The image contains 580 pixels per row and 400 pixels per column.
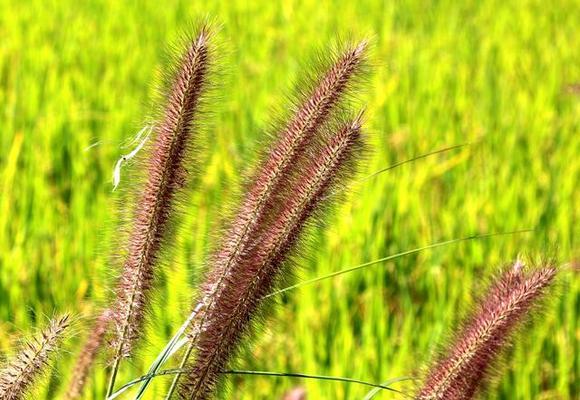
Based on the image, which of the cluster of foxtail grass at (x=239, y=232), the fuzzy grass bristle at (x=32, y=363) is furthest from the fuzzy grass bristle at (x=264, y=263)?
the fuzzy grass bristle at (x=32, y=363)

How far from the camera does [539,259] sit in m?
0.89

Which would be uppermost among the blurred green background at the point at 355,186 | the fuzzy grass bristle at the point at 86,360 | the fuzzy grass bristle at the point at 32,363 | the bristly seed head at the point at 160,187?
the blurred green background at the point at 355,186

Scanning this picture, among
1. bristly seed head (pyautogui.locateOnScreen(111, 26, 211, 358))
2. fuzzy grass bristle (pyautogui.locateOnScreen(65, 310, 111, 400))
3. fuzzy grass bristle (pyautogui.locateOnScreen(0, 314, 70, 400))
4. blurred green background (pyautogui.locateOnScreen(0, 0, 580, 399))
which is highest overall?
blurred green background (pyautogui.locateOnScreen(0, 0, 580, 399))

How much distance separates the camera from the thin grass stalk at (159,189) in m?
0.75

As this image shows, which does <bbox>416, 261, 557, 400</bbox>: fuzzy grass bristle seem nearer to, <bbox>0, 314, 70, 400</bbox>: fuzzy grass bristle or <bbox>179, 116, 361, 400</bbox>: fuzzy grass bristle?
<bbox>179, 116, 361, 400</bbox>: fuzzy grass bristle

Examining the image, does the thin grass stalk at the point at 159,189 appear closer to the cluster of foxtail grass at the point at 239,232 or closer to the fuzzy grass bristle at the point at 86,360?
the cluster of foxtail grass at the point at 239,232

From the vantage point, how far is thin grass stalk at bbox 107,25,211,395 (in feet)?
2.46

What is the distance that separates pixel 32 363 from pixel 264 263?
0.58 ft

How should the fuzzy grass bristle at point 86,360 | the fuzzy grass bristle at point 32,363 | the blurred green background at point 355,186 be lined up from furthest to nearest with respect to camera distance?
the blurred green background at point 355,186, the fuzzy grass bristle at point 86,360, the fuzzy grass bristle at point 32,363

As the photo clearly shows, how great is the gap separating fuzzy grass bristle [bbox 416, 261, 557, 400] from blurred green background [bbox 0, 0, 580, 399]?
51 millimetres

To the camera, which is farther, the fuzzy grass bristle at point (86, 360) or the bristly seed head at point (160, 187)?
the fuzzy grass bristle at point (86, 360)

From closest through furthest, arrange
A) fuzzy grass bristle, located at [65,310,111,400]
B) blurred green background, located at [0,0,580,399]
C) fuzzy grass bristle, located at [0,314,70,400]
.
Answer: fuzzy grass bristle, located at [0,314,70,400]
fuzzy grass bristle, located at [65,310,111,400]
blurred green background, located at [0,0,580,399]

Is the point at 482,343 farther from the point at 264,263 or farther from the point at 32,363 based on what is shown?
the point at 32,363

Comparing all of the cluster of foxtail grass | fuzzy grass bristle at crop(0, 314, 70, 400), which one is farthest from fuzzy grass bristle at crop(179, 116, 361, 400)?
fuzzy grass bristle at crop(0, 314, 70, 400)
